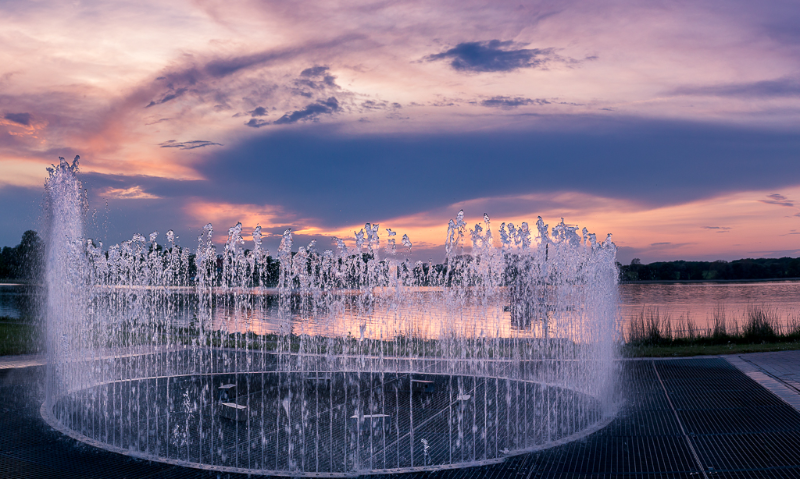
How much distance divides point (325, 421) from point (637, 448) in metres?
3.43

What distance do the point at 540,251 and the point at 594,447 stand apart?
9.01m

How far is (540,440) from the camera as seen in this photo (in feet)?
19.1

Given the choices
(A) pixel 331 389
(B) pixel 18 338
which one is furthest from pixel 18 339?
(A) pixel 331 389

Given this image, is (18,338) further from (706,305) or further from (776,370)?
(706,305)

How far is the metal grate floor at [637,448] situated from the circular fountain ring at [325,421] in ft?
0.73

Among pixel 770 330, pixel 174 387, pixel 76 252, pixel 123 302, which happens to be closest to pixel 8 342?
pixel 76 252

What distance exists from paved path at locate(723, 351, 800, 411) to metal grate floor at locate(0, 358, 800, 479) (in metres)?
0.32

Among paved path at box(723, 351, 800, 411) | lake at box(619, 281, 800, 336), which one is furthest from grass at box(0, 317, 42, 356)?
lake at box(619, 281, 800, 336)

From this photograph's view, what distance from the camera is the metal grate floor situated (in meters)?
4.81

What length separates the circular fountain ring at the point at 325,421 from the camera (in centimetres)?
522

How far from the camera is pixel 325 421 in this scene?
6.49 meters

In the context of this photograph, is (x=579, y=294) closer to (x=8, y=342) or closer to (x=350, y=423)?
(x=350, y=423)

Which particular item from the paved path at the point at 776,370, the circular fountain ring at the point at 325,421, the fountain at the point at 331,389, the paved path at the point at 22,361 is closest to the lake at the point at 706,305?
the paved path at the point at 776,370

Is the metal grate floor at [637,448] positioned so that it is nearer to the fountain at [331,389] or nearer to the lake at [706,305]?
the fountain at [331,389]
